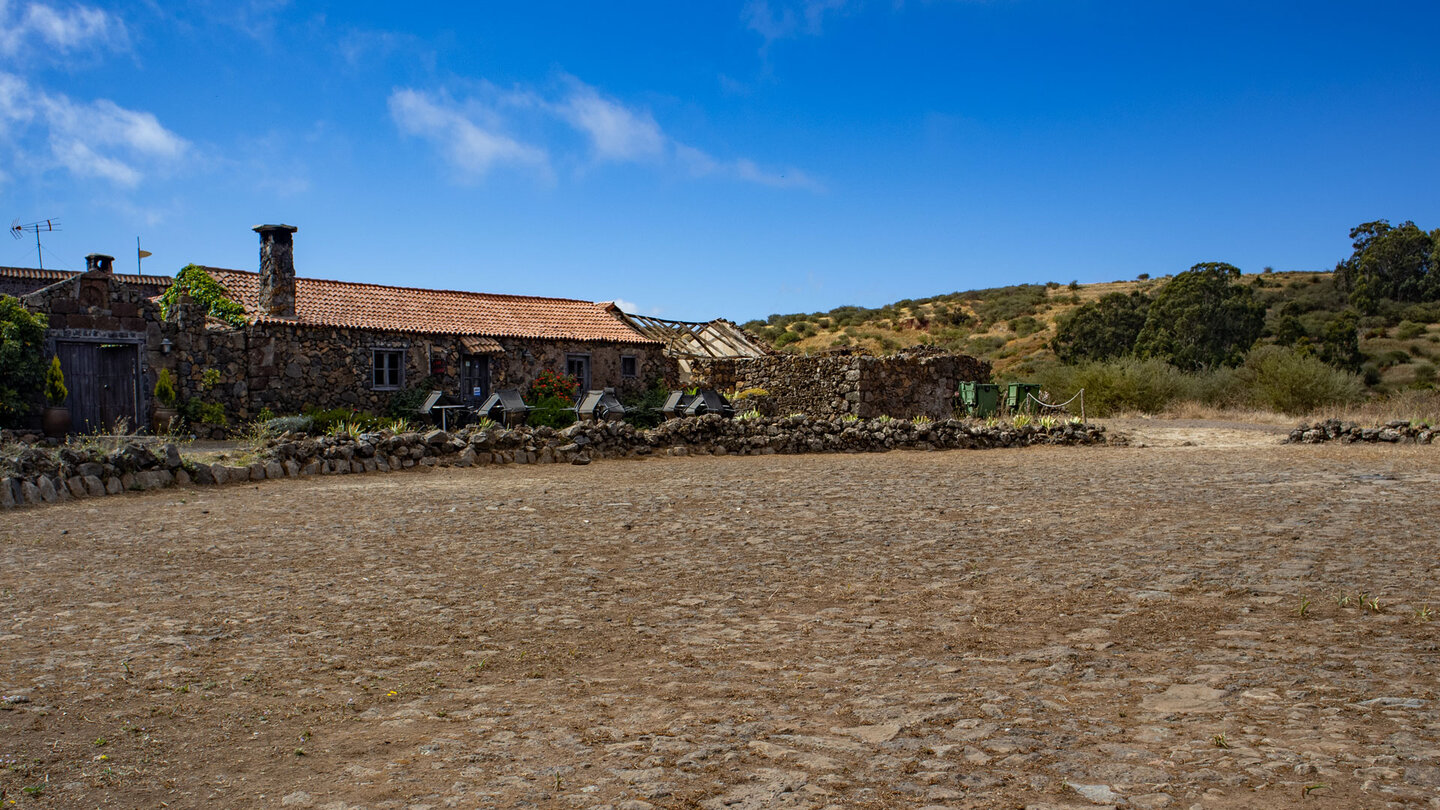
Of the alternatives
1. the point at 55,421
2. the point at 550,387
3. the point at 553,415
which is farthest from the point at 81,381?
the point at 550,387

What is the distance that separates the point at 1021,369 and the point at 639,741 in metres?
38.2

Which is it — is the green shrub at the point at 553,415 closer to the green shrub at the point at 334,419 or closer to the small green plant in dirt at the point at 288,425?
the green shrub at the point at 334,419

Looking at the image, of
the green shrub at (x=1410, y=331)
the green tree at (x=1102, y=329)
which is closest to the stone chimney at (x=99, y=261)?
the green tree at (x=1102, y=329)

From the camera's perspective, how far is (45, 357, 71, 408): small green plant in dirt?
18891 mm

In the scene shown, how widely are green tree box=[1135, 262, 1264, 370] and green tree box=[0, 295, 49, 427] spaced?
35.8 meters

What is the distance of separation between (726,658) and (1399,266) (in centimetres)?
5462

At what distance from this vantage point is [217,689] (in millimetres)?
4336

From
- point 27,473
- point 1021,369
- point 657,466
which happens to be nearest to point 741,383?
point 657,466

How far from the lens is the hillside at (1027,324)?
38.2 metres

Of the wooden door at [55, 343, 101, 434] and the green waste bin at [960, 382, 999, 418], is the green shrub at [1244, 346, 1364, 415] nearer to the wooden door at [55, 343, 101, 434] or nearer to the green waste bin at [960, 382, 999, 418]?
the green waste bin at [960, 382, 999, 418]

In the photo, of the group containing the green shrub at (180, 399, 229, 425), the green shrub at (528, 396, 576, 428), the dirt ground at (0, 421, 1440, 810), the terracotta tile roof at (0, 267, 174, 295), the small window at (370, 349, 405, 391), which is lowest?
the dirt ground at (0, 421, 1440, 810)

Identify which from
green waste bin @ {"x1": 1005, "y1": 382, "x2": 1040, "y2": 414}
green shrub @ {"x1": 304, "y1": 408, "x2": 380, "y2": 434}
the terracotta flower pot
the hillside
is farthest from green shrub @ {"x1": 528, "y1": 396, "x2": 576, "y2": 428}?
the hillside

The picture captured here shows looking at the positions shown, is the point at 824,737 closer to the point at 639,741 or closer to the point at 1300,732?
the point at 639,741

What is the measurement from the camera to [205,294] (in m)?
21.7
